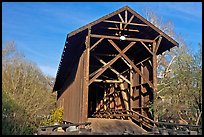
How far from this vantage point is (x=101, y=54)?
13.9m

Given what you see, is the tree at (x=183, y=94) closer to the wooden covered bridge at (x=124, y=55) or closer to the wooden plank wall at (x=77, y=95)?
the wooden covered bridge at (x=124, y=55)

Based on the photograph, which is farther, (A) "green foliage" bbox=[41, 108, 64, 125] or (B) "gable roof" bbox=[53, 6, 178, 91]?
(A) "green foliage" bbox=[41, 108, 64, 125]

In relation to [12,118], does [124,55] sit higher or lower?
higher

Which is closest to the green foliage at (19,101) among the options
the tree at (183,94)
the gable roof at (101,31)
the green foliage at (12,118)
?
the green foliage at (12,118)

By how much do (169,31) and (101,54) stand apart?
13033 millimetres

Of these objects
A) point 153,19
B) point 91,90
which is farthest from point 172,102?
point 153,19

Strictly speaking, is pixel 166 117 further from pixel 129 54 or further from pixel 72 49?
pixel 72 49

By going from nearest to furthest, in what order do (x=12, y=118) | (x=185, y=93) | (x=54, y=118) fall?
(x=12, y=118)
(x=185, y=93)
(x=54, y=118)

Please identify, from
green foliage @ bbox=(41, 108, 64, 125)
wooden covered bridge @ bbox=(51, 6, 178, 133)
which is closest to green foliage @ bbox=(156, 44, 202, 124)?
wooden covered bridge @ bbox=(51, 6, 178, 133)

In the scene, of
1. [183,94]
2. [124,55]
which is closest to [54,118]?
[124,55]

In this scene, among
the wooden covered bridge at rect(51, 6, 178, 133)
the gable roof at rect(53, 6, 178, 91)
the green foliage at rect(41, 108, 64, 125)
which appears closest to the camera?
the gable roof at rect(53, 6, 178, 91)

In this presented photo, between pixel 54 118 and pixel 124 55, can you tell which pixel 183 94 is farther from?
pixel 54 118

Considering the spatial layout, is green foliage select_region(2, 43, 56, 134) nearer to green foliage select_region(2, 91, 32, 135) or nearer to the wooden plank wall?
green foliage select_region(2, 91, 32, 135)

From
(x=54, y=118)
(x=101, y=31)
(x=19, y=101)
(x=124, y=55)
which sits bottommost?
(x=54, y=118)
